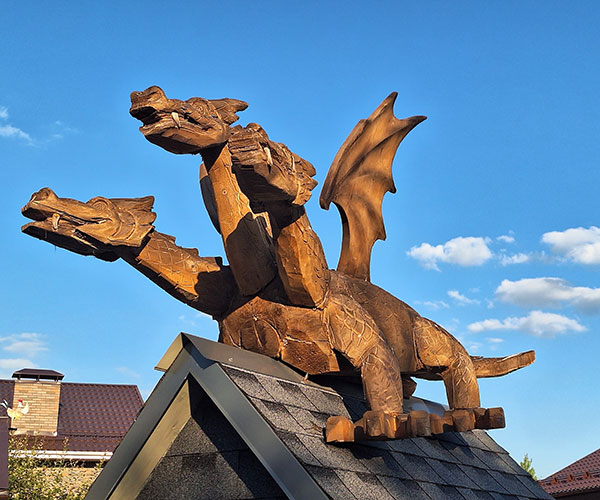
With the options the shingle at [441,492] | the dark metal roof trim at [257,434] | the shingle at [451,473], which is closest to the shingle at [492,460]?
the shingle at [451,473]

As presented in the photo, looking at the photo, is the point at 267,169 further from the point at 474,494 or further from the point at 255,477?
the point at 474,494

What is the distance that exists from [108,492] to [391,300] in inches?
76.9

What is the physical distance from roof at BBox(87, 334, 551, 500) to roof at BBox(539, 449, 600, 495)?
9304mm

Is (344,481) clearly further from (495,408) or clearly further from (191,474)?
(495,408)

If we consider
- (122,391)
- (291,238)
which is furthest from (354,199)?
(122,391)

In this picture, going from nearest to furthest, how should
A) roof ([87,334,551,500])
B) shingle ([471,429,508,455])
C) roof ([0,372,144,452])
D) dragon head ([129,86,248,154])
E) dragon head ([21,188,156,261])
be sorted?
dragon head ([129,86,248,154]) → roof ([87,334,551,500]) → dragon head ([21,188,156,261]) → shingle ([471,429,508,455]) → roof ([0,372,144,452])

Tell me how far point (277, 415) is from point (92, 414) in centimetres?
1452

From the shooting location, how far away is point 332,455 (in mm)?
3484

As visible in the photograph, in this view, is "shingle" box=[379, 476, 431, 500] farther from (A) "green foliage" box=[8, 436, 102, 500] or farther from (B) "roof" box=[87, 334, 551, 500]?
(A) "green foliage" box=[8, 436, 102, 500]

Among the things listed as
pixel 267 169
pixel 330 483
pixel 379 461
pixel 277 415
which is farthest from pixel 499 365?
pixel 267 169

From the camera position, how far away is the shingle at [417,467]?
3.95 m

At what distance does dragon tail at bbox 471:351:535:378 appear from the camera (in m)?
5.01

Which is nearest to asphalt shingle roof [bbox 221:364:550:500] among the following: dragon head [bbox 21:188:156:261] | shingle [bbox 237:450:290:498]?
shingle [bbox 237:450:290:498]

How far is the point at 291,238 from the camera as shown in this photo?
3643mm
